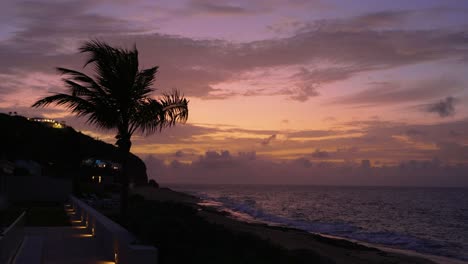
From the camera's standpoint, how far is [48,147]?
59594 mm

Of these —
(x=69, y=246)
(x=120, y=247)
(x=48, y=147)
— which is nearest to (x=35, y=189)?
(x=69, y=246)

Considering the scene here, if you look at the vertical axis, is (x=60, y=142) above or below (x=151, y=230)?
above

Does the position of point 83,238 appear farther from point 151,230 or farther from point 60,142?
point 60,142

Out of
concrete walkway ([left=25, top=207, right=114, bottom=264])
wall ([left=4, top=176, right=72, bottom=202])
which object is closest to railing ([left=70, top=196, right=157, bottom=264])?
A: concrete walkway ([left=25, top=207, right=114, bottom=264])

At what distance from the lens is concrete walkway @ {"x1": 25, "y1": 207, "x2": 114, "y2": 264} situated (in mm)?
9102

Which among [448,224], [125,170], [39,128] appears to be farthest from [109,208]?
[39,128]

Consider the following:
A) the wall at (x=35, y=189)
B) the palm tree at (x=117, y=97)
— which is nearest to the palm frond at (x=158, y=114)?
the palm tree at (x=117, y=97)

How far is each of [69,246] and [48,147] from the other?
171 feet

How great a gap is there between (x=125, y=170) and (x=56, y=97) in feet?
6.59

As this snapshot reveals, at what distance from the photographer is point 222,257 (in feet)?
28.1

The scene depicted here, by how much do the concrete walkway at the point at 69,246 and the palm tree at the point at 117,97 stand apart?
119cm

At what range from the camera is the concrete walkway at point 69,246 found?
9.10 meters

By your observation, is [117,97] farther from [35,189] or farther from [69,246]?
[35,189]

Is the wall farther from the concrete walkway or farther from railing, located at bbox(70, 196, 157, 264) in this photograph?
railing, located at bbox(70, 196, 157, 264)
